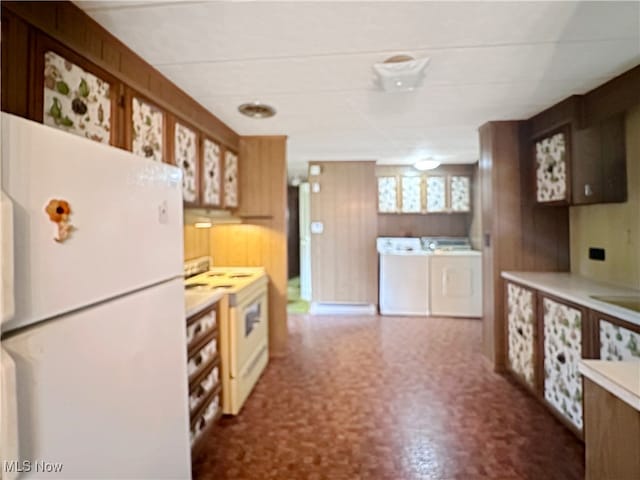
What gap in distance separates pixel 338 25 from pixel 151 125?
1107mm

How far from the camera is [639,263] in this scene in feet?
7.55

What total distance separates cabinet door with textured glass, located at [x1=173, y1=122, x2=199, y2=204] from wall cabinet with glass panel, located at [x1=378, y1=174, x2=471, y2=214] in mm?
3476

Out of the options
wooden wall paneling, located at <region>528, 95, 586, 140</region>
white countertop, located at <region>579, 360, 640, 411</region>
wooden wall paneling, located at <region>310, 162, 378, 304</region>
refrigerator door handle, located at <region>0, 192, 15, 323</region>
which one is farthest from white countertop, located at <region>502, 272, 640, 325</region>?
wooden wall paneling, located at <region>310, 162, 378, 304</region>

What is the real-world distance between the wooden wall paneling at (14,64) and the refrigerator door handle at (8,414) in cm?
87

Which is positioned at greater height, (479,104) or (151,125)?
(479,104)

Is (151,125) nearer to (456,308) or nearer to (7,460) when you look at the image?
(7,460)

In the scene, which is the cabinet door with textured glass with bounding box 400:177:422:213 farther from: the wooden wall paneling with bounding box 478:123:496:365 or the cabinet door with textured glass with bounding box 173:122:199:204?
the cabinet door with textured glass with bounding box 173:122:199:204

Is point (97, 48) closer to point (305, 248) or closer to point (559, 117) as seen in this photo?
point (559, 117)

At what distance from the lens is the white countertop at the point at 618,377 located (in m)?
0.95

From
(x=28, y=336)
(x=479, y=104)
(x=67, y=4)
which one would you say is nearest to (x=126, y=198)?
(x=28, y=336)

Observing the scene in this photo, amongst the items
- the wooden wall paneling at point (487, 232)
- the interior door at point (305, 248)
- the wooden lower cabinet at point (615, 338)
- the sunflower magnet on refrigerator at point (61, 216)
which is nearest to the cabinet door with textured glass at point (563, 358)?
the wooden lower cabinet at point (615, 338)

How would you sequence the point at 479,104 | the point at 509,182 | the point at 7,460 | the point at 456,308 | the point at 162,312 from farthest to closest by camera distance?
the point at 456,308 < the point at 509,182 < the point at 479,104 < the point at 162,312 < the point at 7,460

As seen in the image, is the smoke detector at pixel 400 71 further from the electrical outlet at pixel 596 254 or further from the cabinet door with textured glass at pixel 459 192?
the cabinet door with textured glass at pixel 459 192

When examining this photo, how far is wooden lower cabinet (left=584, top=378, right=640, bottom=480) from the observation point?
950 mm
